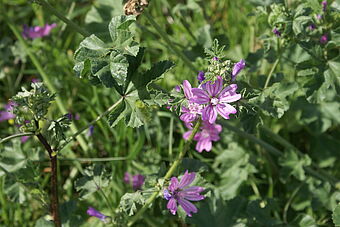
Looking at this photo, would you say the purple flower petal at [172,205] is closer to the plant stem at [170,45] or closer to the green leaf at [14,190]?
the plant stem at [170,45]

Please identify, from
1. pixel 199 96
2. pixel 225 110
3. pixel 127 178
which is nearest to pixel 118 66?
pixel 199 96

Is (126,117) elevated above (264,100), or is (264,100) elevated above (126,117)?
(126,117)

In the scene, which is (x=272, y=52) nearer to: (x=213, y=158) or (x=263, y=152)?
(x=263, y=152)

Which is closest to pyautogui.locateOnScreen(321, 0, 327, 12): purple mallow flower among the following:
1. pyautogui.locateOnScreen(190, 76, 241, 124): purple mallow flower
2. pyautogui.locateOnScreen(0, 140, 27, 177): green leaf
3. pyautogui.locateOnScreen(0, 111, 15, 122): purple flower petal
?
pyautogui.locateOnScreen(190, 76, 241, 124): purple mallow flower

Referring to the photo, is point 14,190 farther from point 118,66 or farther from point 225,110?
point 225,110

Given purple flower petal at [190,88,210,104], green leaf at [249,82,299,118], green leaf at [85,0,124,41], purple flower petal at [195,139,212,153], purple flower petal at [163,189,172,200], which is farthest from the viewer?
green leaf at [85,0,124,41]

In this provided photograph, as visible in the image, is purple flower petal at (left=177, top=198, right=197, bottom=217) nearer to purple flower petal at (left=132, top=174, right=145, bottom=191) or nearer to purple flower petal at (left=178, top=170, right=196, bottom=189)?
purple flower petal at (left=178, top=170, right=196, bottom=189)

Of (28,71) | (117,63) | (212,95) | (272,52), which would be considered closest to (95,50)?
(117,63)
